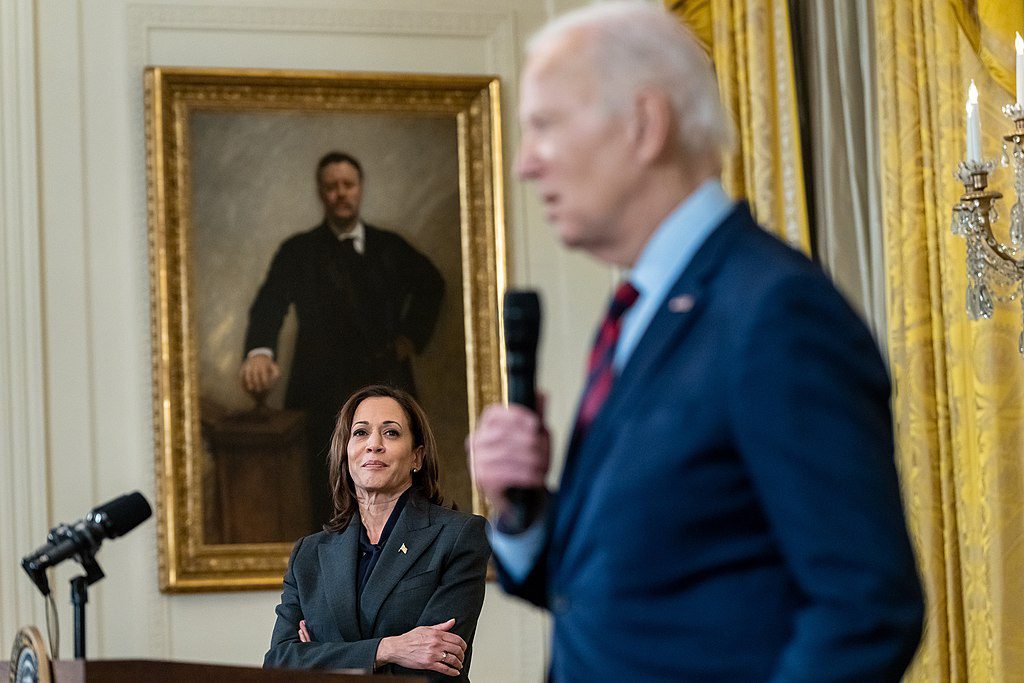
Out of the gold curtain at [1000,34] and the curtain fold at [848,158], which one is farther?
the curtain fold at [848,158]

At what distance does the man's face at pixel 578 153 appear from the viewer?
179cm

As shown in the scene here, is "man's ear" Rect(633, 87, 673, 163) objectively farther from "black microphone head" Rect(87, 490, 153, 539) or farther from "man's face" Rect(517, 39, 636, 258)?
"black microphone head" Rect(87, 490, 153, 539)

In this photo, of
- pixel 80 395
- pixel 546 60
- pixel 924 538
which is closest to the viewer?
pixel 546 60

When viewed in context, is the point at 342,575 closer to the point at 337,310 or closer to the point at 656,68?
the point at 337,310

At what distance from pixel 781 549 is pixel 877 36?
3.83 m

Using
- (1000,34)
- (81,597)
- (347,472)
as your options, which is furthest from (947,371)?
→ (81,597)

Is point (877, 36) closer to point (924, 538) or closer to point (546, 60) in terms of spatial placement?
point (924, 538)

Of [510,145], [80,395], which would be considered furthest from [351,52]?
[80,395]

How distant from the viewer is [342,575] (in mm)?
4555

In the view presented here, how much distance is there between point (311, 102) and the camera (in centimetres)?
691

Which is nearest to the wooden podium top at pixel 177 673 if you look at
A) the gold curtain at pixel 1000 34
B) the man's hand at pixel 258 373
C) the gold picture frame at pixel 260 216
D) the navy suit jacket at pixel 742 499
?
the navy suit jacket at pixel 742 499

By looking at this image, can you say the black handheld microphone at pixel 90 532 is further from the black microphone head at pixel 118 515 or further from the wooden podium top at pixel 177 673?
the wooden podium top at pixel 177 673

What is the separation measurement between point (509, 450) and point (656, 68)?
521 mm

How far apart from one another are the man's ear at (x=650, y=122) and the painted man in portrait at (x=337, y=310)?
16.5 ft
